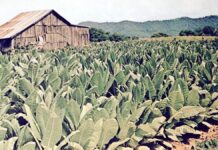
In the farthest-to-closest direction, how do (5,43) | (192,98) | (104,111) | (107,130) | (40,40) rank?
(40,40) → (5,43) → (192,98) → (104,111) → (107,130)

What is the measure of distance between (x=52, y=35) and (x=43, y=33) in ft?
2.80

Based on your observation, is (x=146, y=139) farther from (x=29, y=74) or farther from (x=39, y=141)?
(x=29, y=74)

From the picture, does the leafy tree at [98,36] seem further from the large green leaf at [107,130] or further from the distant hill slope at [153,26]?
the distant hill slope at [153,26]

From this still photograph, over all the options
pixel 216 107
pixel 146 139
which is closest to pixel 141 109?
pixel 146 139

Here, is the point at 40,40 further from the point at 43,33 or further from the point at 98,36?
the point at 98,36

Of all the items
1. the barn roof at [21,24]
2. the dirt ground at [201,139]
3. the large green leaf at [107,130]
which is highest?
the barn roof at [21,24]

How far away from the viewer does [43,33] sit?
26.8 meters

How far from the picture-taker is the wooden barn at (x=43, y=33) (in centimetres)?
2502

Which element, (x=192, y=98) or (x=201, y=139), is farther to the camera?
(x=192, y=98)

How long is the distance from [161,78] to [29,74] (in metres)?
1.98

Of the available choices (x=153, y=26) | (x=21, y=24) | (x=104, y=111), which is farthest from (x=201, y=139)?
(x=153, y=26)

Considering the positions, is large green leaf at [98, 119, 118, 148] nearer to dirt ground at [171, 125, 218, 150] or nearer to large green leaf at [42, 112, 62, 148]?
large green leaf at [42, 112, 62, 148]

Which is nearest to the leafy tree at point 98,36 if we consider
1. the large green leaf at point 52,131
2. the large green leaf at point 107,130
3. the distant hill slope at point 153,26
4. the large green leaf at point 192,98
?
the large green leaf at point 192,98

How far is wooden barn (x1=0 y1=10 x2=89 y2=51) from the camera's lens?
25.0 metres
